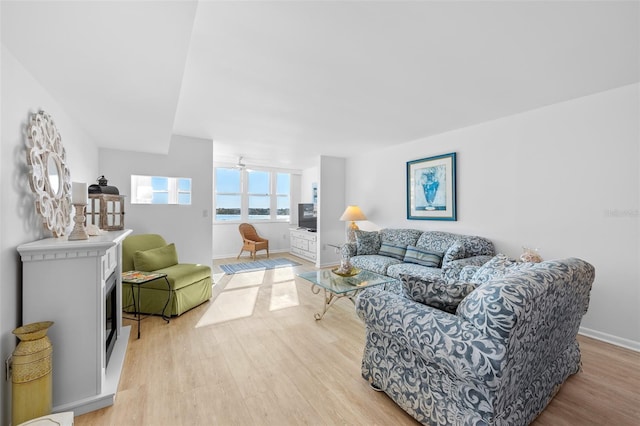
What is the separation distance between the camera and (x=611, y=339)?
2.62 m

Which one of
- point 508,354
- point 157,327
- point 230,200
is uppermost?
point 230,200

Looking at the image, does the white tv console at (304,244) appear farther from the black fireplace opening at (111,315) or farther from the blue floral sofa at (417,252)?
the black fireplace opening at (111,315)

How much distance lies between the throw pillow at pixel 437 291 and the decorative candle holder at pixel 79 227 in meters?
2.14

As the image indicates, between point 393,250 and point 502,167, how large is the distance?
1.85m

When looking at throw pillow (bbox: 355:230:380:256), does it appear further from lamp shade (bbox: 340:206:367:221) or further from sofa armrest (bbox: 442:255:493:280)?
sofa armrest (bbox: 442:255:493:280)

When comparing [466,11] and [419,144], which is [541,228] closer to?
[419,144]

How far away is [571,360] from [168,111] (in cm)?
391

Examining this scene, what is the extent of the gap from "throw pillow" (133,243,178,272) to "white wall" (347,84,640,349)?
400 centimetres

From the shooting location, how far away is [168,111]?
2518 millimetres

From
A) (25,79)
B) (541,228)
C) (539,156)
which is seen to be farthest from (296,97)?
(541,228)

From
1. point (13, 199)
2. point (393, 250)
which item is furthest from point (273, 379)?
point (393, 250)

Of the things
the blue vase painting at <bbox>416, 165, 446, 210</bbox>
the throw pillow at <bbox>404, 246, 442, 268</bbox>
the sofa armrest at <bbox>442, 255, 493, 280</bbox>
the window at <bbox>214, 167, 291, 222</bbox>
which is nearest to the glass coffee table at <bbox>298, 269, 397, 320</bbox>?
the sofa armrest at <bbox>442, 255, 493, 280</bbox>

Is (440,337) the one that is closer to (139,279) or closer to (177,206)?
(139,279)

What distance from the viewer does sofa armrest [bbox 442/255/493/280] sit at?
311 centimetres
